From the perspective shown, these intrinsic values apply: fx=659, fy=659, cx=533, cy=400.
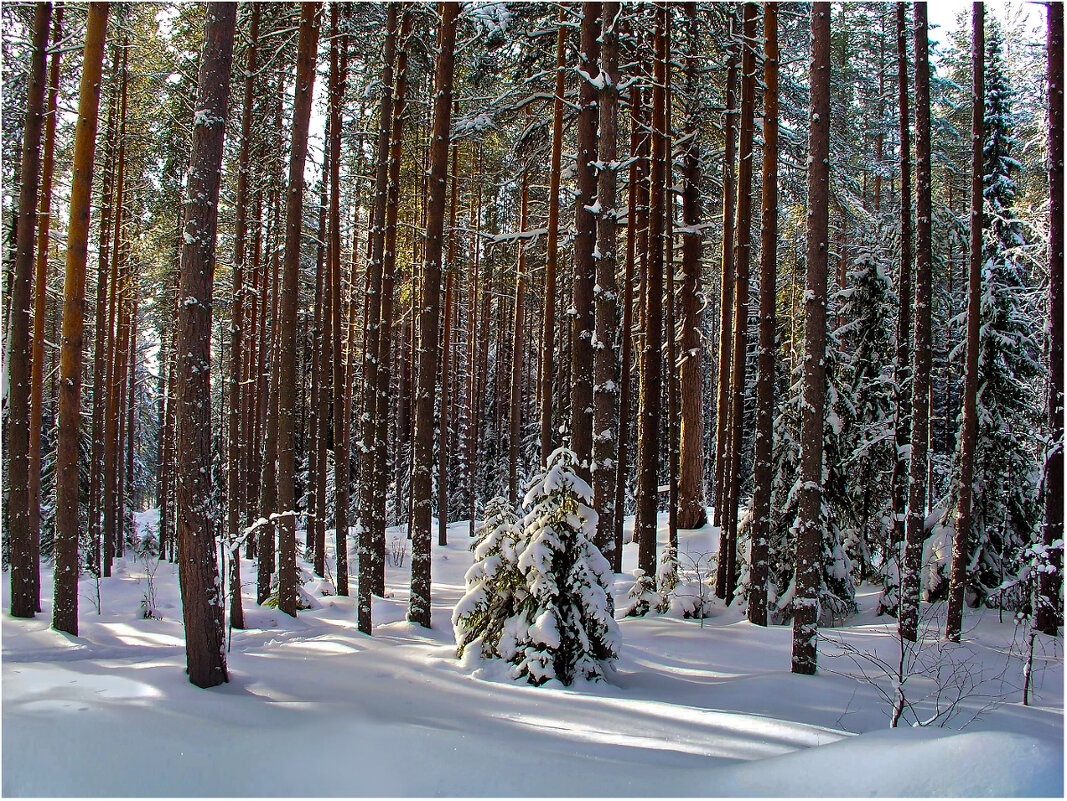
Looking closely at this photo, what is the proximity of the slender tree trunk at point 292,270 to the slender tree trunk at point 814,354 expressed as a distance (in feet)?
22.2

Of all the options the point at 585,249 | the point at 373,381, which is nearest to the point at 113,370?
the point at 373,381

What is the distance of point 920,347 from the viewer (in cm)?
878

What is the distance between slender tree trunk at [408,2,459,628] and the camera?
9281 millimetres

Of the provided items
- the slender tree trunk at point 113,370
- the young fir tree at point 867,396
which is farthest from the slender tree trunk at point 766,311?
the slender tree trunk at point 113,370

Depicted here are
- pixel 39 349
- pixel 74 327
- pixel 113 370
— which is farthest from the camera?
pixel 113 370

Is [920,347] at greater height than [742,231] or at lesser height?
lesser

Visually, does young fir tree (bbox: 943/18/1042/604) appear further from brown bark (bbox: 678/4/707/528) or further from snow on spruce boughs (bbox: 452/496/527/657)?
snow on spruce boughs (bbox: 452/496/527/657)

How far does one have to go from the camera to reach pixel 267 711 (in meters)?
5.11

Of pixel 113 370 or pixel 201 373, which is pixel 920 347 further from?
pixel 113 370

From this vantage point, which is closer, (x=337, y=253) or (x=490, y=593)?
(x=490, y=593)

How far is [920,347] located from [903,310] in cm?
285

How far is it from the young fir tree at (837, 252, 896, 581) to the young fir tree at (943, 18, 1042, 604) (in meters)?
1.82

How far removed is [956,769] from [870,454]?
36.1ft

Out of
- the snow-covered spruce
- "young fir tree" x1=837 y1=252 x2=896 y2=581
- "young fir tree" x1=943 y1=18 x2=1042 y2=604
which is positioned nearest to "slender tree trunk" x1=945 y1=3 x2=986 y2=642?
"young fir tree" x1=943 y1=18 x2=1042 y2=604
